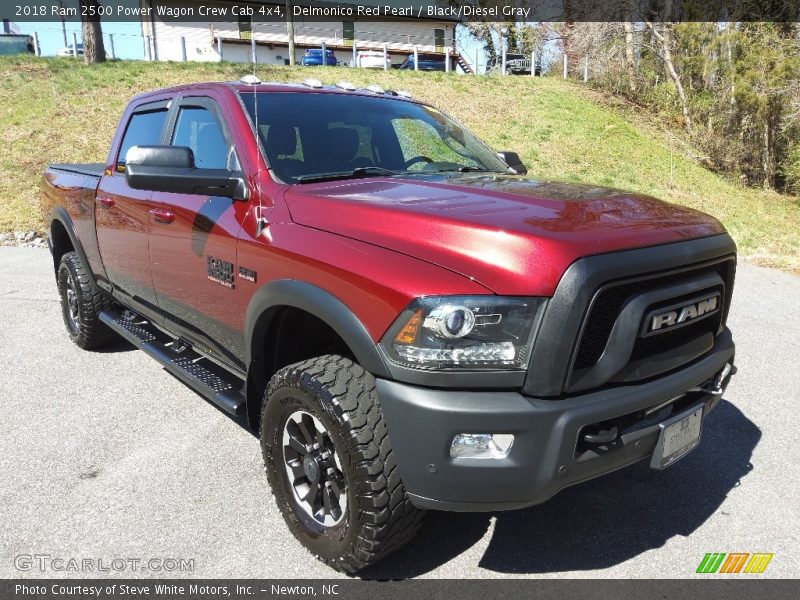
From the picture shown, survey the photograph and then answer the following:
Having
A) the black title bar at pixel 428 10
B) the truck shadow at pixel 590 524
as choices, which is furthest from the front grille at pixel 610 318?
the black title bar at pixel 428 10

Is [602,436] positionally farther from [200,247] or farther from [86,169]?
[86,169]

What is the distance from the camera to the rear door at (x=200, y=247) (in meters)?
3.03

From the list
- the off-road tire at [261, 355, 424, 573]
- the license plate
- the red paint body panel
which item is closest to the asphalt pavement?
the off-road tire at [261, 355, 424, 573]

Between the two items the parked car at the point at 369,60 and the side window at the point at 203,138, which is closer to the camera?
the side window at the point at 203,138

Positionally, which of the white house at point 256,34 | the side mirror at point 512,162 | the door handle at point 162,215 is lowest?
the door handle at point 162,215

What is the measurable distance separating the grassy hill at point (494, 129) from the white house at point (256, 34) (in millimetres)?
12449

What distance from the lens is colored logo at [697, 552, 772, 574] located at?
8.54ft

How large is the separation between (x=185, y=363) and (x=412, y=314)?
2116mm

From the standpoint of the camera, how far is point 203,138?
11.5 feet

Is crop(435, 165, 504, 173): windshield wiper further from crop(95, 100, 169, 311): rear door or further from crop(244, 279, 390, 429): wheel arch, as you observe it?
crop(95, 100, 169, 311): rear door

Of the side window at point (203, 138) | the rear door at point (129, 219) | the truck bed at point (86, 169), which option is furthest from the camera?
the truck bed at point (86, 169)

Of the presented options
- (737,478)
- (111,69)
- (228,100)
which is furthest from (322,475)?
(111,69)

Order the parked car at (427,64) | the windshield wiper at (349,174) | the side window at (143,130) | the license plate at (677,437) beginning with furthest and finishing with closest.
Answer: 1. the parked car at (427,64)
2. the side window at (143,130)
3. the windshield wiper at (349,174)
4. the license plate at (677,437)

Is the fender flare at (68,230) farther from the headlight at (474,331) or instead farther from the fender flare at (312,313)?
the headlight at (474,331)
